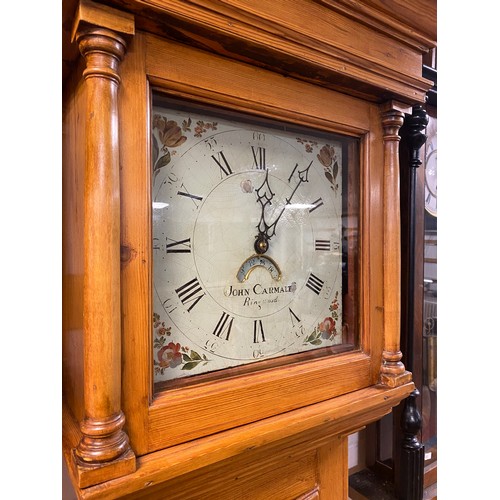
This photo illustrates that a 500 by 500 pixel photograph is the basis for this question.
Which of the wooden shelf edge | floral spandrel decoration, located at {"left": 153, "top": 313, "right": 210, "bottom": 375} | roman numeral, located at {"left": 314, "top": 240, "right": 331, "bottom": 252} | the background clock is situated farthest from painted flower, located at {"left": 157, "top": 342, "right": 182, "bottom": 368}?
the background clock

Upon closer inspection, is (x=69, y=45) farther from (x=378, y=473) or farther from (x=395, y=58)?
(x=378, y=473)

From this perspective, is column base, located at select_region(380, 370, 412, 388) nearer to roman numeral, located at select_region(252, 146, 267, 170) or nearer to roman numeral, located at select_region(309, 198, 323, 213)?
roman numeral, located at select_region(309, 198, 323, 213)

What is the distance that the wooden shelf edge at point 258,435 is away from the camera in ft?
1.60

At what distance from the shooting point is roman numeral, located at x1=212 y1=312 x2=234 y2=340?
2.08 feet

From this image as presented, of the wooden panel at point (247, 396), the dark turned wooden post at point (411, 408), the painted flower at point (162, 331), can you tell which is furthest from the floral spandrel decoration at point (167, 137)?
the dark turned wooden post at point (411, 408)

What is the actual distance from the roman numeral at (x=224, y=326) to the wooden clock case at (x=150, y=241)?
0.26 ft

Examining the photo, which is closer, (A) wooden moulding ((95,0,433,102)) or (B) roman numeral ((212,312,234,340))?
(A) wooden moulding ((95,0,433,102))

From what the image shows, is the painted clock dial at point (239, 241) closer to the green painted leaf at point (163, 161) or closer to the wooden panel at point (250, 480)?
the green painted leaf at point (163, 161)

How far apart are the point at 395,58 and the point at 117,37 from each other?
0.54 metres

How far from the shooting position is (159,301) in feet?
1.89

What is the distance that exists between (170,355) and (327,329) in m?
0.33

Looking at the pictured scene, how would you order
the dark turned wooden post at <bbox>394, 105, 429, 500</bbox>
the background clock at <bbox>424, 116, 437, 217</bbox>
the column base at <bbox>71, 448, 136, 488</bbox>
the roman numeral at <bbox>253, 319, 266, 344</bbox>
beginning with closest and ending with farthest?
1. the column base at <bbox>71, 448, 136, 488</bbox>
2. the roman numeral at <bbox>253, 319, 266, 344</bbox>
3. the dark turned wooden post at <bbox>394, 105, 429, 500</bbox>
4. the background clock at <bbox>424, 116, 437, 217</bbox>

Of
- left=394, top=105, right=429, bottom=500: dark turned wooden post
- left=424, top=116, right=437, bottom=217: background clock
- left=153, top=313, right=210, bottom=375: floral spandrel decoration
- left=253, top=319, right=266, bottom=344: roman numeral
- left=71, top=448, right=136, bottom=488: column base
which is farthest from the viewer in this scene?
left=424, top=116, right=437, bottom=217: background clock

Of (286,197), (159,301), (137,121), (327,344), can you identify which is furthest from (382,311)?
(137,121)
